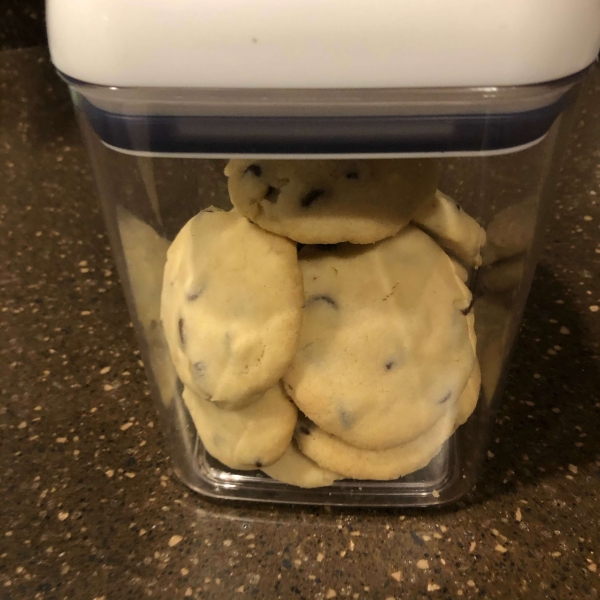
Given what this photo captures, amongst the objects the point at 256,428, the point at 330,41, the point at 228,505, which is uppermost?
the point at 330,41

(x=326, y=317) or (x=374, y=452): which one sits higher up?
(x=326, y=317)

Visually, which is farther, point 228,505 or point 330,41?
point 228,505

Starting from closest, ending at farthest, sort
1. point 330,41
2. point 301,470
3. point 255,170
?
point 330,41
point 255,170
point 301,470

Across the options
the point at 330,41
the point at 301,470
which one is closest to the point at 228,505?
the point at 301,470

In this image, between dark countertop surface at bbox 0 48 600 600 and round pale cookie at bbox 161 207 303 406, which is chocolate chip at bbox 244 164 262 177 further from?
dark countertop surface at bbox 0 48 600 600

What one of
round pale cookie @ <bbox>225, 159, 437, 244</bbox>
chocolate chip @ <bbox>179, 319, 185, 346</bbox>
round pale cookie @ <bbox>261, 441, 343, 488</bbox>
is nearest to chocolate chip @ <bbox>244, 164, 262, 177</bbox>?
round pale cookie @ <bbox>225, 159, 437, 244</bbox>

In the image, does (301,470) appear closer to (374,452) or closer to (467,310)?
(374,452)

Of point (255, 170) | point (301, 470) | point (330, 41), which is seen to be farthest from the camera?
point (301, 470)

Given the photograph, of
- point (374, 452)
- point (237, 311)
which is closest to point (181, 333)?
point (237, 311)

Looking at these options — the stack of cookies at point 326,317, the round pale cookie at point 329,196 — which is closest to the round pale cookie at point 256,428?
the stack of cookies at point 326,317

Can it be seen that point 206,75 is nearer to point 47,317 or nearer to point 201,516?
point 201,516
